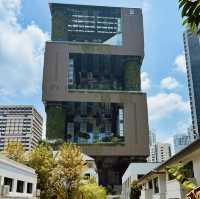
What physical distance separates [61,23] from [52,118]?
30.0 metres

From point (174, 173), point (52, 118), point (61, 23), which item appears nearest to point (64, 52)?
point (61, 23)

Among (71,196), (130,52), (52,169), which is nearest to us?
(71,196)

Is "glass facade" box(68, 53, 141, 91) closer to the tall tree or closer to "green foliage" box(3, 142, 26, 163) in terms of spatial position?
"green foliage" box(3, 142, 26, 163)

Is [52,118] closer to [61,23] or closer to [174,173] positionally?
[61,23]

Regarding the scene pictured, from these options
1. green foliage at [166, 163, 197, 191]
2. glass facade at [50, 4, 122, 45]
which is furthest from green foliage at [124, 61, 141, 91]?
green foliage at [166, 163, 197, 191]

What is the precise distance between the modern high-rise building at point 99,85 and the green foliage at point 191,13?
9066cm

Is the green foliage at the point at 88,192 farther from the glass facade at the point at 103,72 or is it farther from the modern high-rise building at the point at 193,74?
the modern high-rise building at the point at 193,74

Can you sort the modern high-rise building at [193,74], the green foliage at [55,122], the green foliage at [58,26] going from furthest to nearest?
the modern high-rise building at [193,74] → the green foliage at [58,26] → the green foliage at [55,122]

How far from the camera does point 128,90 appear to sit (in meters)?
103

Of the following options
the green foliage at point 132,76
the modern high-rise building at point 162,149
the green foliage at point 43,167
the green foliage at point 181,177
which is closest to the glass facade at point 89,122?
the green foliage at point 132,76

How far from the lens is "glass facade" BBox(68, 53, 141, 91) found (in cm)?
10362

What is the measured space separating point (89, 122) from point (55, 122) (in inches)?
478

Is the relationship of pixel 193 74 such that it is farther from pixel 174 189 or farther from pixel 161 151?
pixel 174 189

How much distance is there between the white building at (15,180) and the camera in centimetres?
2430
